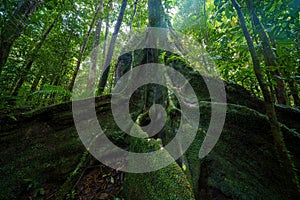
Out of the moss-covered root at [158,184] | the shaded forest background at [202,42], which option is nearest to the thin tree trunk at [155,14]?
the shaded forest background at [202,42]

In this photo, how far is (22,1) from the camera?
9.18 ft

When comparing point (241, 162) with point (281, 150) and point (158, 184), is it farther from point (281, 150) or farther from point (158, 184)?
point (158, 184)

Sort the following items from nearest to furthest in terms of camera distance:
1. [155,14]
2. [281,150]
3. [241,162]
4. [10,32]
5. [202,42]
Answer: [281,150], [241,162], [10,32], [155,14], [202,42]

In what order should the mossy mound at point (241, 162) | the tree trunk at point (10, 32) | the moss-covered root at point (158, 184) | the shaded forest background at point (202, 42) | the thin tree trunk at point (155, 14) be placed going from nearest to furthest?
the moss-covered root at point (158, 184) < the mossy mound at point (241, 162) < the shaded forest background at point (202, 42) < the tree trunk at point (10, 32) < the thin tree trunk at point (155, 14)

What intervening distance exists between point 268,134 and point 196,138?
105 cm

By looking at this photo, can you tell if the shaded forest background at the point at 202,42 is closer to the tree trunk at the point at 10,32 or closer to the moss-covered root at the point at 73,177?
the tree trunk at the point at 10,32

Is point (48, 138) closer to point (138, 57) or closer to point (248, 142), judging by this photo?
point (138, 57)

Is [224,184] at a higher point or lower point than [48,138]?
lower

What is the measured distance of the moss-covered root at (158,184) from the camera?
142 cm

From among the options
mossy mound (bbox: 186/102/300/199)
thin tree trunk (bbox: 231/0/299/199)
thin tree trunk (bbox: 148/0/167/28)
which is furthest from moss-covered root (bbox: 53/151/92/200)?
thin tree trunk (bbox: 148/0/167/28)

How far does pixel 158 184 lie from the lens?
1595mm

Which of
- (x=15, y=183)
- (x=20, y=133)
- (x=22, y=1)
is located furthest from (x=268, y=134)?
(x=22, y=1)

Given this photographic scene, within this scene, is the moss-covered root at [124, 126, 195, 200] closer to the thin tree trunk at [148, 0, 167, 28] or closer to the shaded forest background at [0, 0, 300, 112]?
the shaded forest background at [0, 0, 300, 112]

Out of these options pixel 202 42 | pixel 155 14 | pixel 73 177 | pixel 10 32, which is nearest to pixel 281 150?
pixel 73 177
